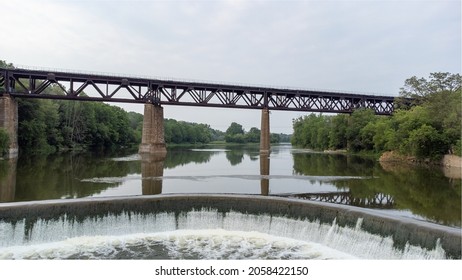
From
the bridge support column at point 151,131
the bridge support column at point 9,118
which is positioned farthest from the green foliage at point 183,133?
the bridge support column at point 9,118

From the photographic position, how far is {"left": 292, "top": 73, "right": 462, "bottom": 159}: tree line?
39.5m

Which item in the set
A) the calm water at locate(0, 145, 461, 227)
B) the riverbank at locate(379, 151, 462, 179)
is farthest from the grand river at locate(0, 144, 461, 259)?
the riverbank at locate(379, 151, 462, 179)

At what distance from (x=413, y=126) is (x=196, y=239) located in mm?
38971

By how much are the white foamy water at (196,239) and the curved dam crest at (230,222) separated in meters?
0.03

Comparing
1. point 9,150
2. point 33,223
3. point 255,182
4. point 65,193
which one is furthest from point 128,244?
point 9,150

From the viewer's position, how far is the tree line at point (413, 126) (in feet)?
129

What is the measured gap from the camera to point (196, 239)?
1425cm

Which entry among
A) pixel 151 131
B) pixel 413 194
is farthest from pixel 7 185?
pixel 151 131

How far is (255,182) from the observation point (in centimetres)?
2603

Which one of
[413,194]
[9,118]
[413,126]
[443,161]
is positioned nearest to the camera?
[413,194]

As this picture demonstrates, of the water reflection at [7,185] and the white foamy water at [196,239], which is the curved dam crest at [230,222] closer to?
the white foamy water at [196,239]

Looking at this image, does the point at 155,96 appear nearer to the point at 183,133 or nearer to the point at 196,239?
the point at 196,239

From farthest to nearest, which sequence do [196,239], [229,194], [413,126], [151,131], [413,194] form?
[151,131]
[413,126]
[413,194]
[229,194]
[196,239]

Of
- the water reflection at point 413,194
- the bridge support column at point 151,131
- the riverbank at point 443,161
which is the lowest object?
the water reflection at point 413,194
